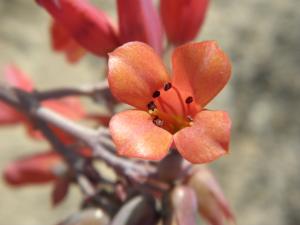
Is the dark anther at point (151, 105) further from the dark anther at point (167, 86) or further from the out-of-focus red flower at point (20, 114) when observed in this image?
the out-of-focus red flower at point (20, 114)

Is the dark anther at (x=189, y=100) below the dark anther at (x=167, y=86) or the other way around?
below

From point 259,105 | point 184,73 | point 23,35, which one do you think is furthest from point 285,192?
point 184,73

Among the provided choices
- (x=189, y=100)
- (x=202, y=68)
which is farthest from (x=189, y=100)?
(x=202, y=68)

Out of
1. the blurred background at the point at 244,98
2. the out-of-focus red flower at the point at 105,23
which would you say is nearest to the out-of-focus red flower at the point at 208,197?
the out-of-focus red flower at the point at 105,23

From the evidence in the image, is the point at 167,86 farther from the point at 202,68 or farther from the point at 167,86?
the point at 202,68

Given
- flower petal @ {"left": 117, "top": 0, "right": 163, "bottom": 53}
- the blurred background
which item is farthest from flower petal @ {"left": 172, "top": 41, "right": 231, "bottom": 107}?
the blurred background

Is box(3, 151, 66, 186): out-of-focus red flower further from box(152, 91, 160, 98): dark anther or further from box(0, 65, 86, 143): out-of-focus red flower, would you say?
box(152, 91, 160, 98): dark anther
